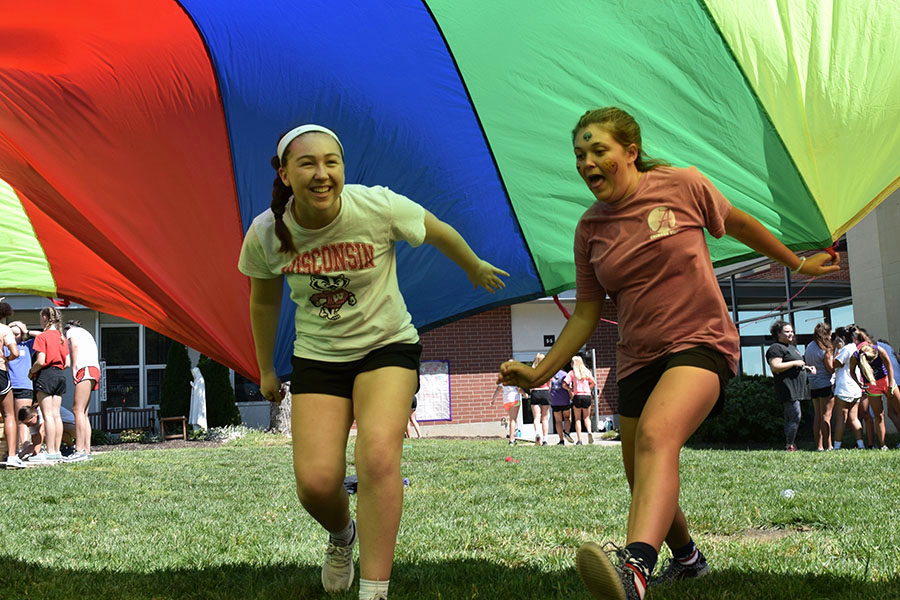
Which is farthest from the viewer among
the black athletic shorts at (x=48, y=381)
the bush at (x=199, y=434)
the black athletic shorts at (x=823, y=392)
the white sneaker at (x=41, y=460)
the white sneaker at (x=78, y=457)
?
the bush at (x=199, y=434)

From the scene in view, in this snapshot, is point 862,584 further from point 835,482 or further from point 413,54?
point 835,482

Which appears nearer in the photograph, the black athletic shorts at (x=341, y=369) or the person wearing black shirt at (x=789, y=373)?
the black athletic shorts at (x=341, y=369)

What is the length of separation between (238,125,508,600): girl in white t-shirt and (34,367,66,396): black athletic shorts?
7293mm

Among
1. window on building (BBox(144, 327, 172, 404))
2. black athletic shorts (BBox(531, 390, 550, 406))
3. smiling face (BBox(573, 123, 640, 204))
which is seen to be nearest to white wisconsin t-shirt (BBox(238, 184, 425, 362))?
smiling face (BBox(573, 123, 640, 204))

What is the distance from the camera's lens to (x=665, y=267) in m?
3.03

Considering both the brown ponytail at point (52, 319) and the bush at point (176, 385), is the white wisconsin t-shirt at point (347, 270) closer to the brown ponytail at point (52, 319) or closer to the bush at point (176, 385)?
the brown ponytail at point (52, 319)

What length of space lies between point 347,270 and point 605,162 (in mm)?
1029

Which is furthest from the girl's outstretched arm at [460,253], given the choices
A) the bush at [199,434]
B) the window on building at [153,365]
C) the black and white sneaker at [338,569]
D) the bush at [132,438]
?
the window on building at [153,365]

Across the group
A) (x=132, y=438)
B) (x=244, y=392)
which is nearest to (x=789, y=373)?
(x=132, y=438)

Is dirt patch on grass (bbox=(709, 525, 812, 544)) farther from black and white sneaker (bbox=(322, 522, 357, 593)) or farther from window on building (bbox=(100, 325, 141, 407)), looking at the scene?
window on building (bbox=(100, 325, 141, 407))

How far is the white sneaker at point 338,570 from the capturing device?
11.8 feet

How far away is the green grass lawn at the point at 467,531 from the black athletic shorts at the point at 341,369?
873 mm

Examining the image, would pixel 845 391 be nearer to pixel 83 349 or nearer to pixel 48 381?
pixel 83 349

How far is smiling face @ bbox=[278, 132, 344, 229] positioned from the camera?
122 inches
